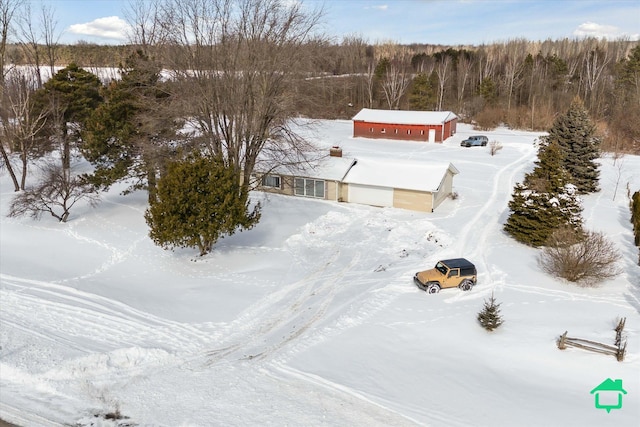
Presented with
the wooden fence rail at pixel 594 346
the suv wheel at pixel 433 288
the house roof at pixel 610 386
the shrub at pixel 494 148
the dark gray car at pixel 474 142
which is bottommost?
the house roof at pixel 610 386

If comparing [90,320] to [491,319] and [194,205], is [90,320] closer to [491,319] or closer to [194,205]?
[194,205]

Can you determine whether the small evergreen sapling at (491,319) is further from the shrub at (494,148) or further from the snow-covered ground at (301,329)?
the shrub at (494,148)

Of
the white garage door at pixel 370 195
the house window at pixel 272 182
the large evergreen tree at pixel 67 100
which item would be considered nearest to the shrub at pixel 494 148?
the white garage door at pixel 370 195

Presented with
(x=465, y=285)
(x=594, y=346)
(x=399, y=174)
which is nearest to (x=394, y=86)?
(x=399, y=174)

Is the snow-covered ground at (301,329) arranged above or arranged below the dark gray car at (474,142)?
below

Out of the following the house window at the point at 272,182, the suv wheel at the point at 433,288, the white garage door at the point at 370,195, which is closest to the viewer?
the suv wheel at the point at 433,288

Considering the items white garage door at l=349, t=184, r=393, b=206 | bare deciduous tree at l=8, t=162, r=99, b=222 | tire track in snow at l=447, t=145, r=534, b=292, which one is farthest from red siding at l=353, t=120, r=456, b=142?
bare deciduous tree at l=8, t=162, r=99, b=222
